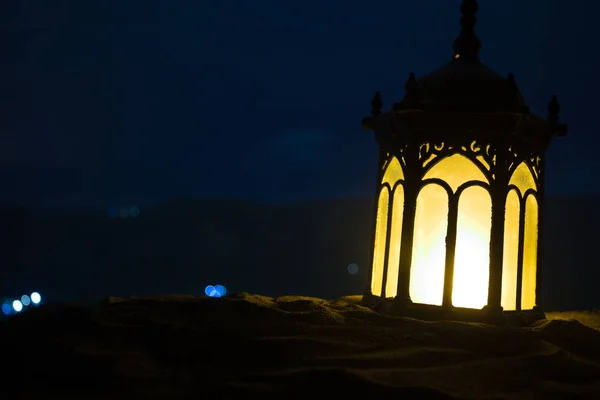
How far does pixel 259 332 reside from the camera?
6348 mm

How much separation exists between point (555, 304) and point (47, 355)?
100ft

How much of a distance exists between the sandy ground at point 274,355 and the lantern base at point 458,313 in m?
0.98

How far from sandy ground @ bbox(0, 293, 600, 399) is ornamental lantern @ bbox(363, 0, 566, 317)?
144cm

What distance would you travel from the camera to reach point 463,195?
902cm

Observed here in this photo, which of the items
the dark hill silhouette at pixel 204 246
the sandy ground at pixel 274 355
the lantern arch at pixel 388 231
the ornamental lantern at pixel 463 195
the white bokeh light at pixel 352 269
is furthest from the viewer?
the dark hill silhouette at pixel 204 246

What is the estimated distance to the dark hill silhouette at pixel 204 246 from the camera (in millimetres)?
52341

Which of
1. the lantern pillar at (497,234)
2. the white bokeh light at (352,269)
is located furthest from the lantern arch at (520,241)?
the white bokeh light at (352,269)

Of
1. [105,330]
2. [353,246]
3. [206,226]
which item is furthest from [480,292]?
[206,226]

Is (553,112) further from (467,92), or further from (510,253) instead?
(510,253)

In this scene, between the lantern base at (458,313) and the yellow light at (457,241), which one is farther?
the yellow light at (457,241)

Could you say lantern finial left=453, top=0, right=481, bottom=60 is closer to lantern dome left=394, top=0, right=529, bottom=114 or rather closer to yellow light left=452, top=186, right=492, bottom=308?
lantern dome left=394, top=0, right=529, bottom=114

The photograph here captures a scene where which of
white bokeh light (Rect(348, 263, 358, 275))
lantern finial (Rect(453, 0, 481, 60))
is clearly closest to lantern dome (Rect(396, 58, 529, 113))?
lantern finial (Rect(453, 0, 481, 60))

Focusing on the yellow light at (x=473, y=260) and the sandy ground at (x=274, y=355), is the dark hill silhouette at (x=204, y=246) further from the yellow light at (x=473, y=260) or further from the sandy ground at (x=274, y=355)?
the sandy ground at (x=274, y=355)

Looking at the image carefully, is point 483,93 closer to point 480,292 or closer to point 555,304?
point 480,292
